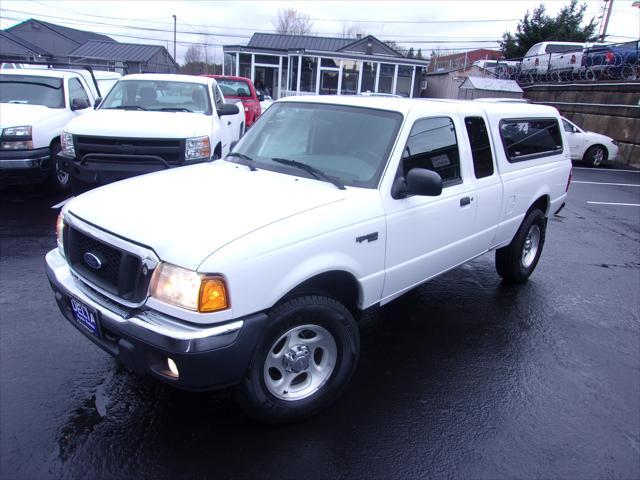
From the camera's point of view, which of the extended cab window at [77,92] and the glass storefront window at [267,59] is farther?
the glass storefront window at [267,59]

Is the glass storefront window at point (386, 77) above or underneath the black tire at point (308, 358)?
above

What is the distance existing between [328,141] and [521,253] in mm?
2803

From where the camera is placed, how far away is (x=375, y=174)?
10.8 feet

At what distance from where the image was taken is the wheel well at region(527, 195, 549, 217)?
5270 mm

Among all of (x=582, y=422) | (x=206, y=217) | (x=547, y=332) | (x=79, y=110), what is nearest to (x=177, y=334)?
(x=206, y=217)

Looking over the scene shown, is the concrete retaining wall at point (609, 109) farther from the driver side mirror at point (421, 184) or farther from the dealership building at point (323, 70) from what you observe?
the driver side mirror at point (421, 184)

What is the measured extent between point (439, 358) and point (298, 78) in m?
29.6

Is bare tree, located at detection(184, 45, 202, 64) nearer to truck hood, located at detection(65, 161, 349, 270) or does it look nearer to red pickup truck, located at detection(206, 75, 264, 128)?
red pickup truck, located at detection(206, 75, 264, 128)

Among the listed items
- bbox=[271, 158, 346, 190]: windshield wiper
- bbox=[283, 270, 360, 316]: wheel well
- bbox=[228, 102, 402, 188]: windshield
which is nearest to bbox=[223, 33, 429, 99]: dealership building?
bbox=[228, 102, 402, 188]: windshield

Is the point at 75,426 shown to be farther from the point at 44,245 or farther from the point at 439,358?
the point at 44,245

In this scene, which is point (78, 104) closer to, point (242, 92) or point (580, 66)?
point (242, 92)

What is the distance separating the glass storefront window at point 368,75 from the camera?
1233 inches

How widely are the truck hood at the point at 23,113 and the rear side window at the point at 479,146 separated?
6452 millimetres

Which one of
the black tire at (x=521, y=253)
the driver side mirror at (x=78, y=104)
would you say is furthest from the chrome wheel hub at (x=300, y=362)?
the driver side mirror at (x=78, y=104)
